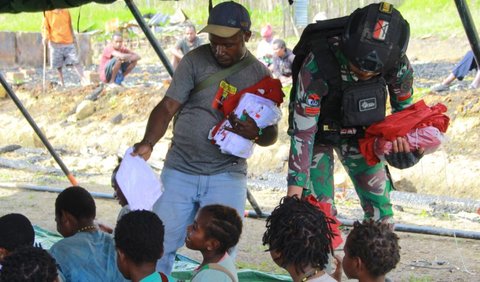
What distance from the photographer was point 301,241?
3.87m

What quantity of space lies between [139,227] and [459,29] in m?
18.0

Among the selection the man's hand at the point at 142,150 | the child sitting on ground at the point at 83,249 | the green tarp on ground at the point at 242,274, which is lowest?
the green tarp on ground at the point at 242,274

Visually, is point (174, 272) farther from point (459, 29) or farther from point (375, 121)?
point (459, 29)

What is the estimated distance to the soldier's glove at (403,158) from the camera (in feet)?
15.4

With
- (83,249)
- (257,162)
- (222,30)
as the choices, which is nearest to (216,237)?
(83,249)

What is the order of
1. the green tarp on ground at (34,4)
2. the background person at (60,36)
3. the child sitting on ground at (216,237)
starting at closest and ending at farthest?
the child sitting on ground at (216,237) < the green tarp on ground at (34,4) < the background person at (60,36)

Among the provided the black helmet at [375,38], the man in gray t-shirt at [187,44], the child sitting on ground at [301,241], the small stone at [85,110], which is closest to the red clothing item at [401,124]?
the black helmet at [375,38]

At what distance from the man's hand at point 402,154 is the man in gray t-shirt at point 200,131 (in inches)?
30.7

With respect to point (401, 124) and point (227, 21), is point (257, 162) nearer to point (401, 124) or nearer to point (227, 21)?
point (227, 21)

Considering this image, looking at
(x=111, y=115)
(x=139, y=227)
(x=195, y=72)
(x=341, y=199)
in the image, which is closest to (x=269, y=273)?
(x=195, y=72)

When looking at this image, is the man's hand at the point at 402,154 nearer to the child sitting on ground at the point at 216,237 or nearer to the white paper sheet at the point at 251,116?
the white paper sheet at the point at 251,116

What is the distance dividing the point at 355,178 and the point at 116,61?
1350 centimetres

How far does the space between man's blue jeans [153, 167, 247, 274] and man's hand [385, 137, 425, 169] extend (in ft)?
3.16

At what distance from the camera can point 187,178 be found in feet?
16.7
